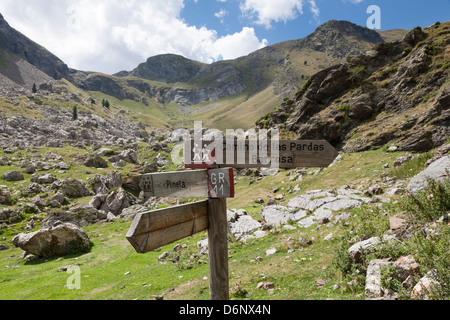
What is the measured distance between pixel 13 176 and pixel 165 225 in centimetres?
5161

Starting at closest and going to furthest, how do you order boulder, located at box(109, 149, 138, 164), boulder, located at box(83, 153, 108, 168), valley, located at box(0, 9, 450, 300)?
valley, located at box(0, 9, 450, 300) → boulder, located at box(83, 153, 108, 168) → boulder, located at box(109, 149, 138, 164)

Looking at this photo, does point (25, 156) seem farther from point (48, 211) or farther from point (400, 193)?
point (400, 193)

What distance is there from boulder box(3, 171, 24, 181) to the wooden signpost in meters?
50.1

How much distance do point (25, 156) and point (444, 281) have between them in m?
70.0

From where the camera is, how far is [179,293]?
8.59 meters

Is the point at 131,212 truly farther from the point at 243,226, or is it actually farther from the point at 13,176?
the point at 13,176

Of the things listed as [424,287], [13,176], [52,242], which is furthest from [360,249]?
[13,176]

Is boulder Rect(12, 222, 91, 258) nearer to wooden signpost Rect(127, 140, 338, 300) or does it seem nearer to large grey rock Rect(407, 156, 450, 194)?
wooden signpost Rect(127, 140, 338, 300)

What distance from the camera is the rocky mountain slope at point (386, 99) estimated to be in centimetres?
2475

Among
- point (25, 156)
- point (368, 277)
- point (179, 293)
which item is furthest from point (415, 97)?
point (25, 156)

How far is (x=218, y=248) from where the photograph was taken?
4.10 meters

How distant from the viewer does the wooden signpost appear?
3.80 metres

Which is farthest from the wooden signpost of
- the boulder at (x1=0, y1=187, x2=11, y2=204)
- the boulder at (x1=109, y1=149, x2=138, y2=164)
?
the boulder at (x1=109, y1=149, x2=138, y2=164)

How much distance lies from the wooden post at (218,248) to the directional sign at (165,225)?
139 mm
